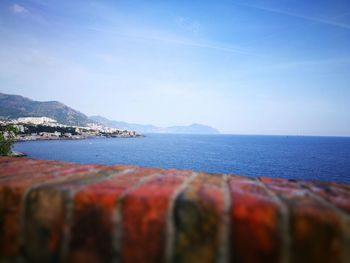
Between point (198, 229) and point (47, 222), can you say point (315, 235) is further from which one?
point (47, 222)

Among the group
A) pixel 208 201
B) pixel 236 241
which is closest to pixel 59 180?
pixel 208 201

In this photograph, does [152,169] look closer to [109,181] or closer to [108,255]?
[109,181]

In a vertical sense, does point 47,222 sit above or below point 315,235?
below

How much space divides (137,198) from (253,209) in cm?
43

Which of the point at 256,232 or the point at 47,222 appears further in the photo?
the point at 47,222

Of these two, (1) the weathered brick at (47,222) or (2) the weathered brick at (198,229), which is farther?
(1) the weathered brick at (47,222)

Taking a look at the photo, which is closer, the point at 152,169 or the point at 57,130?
the point at 152,169

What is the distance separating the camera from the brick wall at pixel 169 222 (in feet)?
2.64

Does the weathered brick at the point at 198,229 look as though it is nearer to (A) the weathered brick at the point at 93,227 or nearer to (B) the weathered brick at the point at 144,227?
(B) the weathered brick at the point at 144,227

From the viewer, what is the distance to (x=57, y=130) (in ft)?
550

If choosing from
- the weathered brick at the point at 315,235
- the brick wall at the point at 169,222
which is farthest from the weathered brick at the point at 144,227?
the weathered brick at the point at 315,235

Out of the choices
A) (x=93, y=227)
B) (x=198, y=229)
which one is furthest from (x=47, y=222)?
(x=198, y=229)

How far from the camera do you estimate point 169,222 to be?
2.92 feet

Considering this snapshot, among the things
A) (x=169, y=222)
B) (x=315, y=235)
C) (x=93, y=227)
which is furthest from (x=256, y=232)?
(x=93, y=227)
